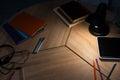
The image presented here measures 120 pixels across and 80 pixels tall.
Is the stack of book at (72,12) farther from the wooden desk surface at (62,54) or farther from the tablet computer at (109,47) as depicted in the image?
the tablet computer at (109,47)

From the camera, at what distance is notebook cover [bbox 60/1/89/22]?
1.48 metres

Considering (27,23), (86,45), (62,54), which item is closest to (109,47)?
(86,45)

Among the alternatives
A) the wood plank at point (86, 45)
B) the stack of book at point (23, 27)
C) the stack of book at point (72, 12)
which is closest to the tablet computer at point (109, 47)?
the wood plank at point (86, 45)

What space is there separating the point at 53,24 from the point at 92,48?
0.31 metres

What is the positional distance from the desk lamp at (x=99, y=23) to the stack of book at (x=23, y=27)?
0.31 meters

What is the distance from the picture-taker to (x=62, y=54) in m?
1.33

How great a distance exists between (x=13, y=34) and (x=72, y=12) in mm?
400

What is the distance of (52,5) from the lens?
5.34 feet

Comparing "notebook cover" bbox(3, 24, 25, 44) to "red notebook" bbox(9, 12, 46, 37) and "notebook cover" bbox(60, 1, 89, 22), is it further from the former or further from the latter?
"notebook cover" bbox(60, 1, 89, 22)

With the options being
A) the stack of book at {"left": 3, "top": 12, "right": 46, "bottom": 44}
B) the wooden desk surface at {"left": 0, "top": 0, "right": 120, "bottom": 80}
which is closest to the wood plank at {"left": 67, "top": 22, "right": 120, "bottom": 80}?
the wooden desk surface at {"left": 0, "top": 0, "right": 120, "bottom": 80}

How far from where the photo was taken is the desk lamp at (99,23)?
1.36m

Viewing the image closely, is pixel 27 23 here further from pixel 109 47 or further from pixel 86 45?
pixel 109 47

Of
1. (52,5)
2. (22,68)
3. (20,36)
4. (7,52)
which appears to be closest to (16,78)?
(22,68)

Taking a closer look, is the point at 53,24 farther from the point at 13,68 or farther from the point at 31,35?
the point at 13,68
